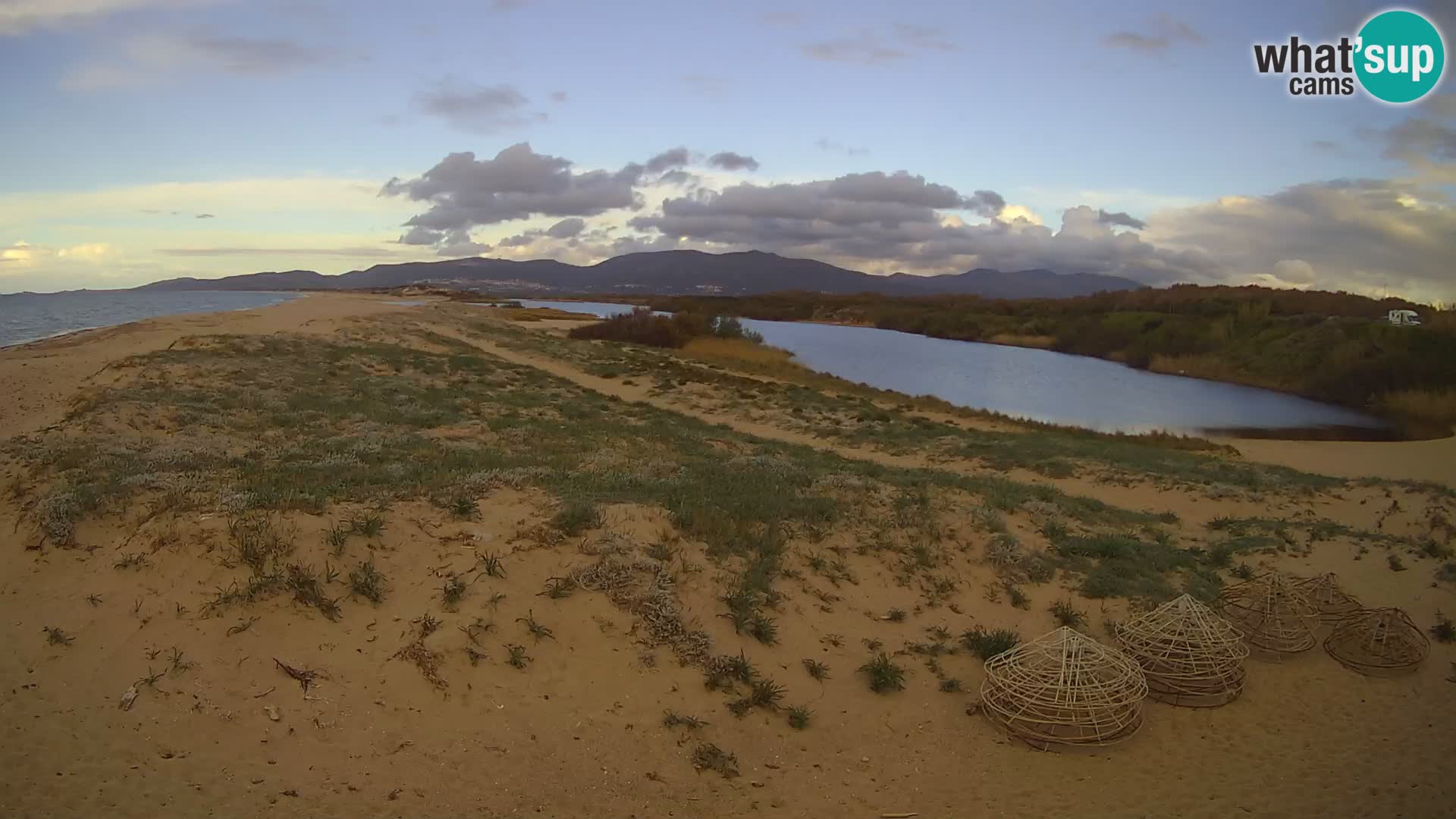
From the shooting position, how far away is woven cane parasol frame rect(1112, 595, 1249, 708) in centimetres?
692

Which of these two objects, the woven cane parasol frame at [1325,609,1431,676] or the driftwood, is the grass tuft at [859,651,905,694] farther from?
the woven cane parasol frame at [1325,609,1431,676]

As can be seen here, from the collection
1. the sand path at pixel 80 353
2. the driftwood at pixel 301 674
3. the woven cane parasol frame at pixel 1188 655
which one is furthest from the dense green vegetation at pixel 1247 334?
the driftwood at pixel 301 674

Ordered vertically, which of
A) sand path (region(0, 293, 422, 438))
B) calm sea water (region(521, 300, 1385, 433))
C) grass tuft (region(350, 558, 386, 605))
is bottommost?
calm sea water (region(521, 300, 1385, 433))

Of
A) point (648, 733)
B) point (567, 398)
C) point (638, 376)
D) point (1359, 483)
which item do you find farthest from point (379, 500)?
point (638, 376)

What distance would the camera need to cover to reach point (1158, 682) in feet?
22.9

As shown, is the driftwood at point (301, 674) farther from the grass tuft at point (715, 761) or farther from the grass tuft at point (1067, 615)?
the grass tuft at point (1067, 615)

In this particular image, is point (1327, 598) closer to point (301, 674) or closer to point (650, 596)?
point (650, 596)

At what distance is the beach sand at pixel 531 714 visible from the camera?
491 centimetres

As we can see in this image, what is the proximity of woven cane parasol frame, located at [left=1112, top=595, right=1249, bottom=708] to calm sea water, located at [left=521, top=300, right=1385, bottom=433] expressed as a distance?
954 inches

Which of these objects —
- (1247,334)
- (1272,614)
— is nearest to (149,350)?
(1272,614)

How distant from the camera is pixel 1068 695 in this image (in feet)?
20.5

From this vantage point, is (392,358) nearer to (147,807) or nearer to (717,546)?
(717,546)

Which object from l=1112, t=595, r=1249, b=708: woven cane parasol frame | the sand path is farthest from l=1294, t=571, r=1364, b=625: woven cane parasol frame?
the sand path

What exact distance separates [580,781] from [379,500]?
402 centimetres
